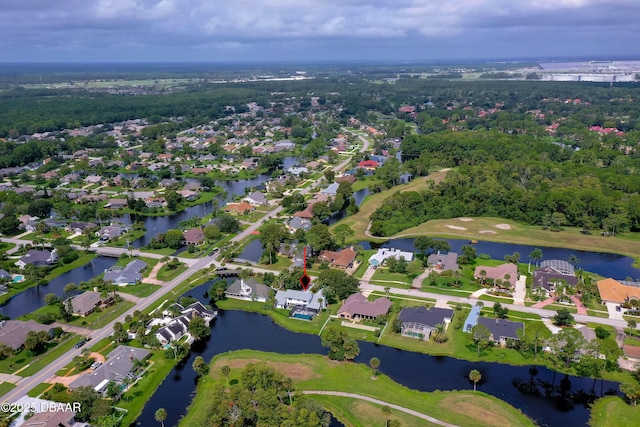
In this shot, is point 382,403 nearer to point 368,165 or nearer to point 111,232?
point 111,232

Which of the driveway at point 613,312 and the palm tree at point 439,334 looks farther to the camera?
the driveway at point 613,312

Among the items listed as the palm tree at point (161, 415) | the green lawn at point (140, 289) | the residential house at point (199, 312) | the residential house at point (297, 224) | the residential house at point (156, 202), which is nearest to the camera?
the palm tree at point (161, 415)

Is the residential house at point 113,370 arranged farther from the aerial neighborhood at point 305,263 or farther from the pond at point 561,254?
the pond at point 561,254

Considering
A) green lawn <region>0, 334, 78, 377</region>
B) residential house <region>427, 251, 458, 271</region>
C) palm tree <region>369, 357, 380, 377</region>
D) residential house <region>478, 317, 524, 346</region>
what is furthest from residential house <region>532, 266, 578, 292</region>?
green lawn <region>0, 334, 78, 377</region>

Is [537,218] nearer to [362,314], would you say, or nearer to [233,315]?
[362,314]

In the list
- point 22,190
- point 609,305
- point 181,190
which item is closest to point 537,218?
point 609,305

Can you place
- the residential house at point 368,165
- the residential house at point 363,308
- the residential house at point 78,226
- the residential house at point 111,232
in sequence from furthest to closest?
the residential house at point 368,165, the residential house at point 78,226, the residential house at point 111,232, the residential house at point 363,308

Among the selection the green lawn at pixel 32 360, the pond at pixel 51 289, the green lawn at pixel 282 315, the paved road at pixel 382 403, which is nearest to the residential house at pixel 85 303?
the green lawn at pixel 32 360
